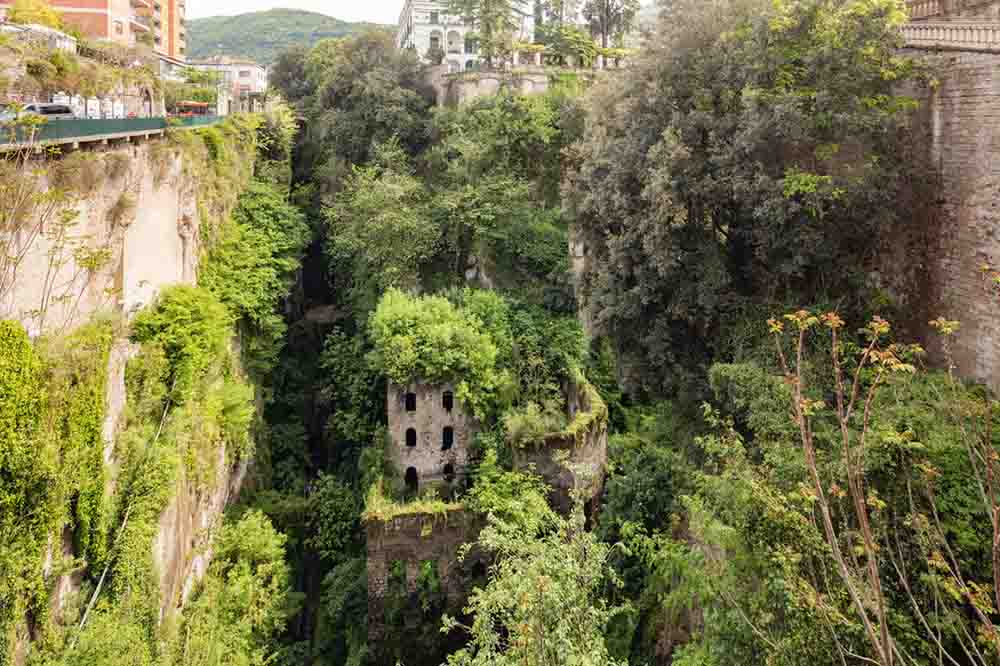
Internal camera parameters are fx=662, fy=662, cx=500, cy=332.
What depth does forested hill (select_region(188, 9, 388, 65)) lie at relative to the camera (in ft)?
371

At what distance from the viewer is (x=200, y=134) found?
21969 millimetres

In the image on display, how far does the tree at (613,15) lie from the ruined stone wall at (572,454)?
90.1ft

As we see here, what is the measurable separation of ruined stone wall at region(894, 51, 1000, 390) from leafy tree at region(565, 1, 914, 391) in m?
0.72

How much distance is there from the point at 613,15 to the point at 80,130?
34197 mm

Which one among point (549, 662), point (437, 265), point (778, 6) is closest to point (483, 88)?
point (437, 265)

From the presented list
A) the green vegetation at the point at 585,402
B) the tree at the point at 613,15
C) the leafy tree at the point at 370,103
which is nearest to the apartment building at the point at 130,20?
the leafy tree at the point at 370,103

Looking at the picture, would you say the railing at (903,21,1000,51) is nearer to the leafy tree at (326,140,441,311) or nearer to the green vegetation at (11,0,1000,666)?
the green vegetation at (11,0,1000,666)

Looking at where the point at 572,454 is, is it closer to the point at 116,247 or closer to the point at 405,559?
the point at 405,559

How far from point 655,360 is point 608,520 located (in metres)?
4.54

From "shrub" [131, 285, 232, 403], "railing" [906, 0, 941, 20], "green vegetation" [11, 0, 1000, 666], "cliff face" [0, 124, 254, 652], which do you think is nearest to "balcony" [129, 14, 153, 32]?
"green vegetation" [11, 0, 1000, 666]

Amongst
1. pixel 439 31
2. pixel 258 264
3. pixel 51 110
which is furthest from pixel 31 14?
pixel 439 31

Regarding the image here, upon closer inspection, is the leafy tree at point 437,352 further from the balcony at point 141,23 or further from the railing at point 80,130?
the balcony at point 141,23

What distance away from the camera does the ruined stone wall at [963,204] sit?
40.5 feet

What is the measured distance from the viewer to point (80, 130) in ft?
41.6
